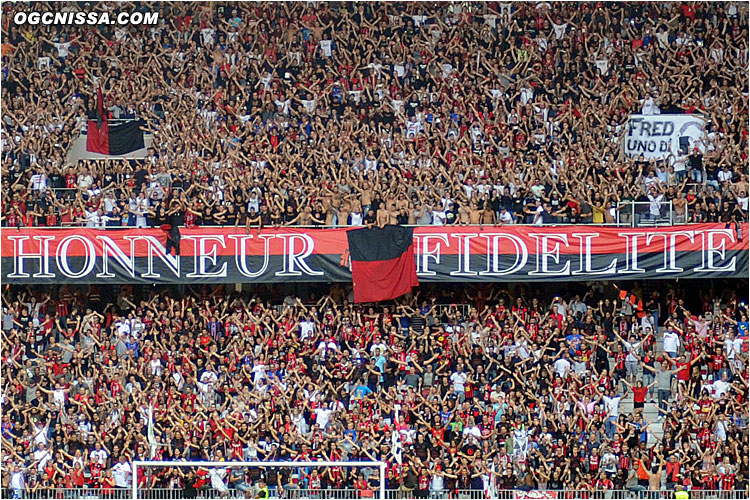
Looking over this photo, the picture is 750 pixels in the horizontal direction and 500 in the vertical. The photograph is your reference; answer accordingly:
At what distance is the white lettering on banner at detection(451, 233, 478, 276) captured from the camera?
1919 cm

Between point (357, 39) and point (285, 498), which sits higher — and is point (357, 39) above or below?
above

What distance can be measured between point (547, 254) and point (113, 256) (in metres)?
7.02

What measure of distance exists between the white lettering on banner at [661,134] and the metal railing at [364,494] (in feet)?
22.4

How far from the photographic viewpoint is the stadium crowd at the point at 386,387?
666 inches

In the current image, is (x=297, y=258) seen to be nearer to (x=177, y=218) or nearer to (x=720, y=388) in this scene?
(x=177, y=218)

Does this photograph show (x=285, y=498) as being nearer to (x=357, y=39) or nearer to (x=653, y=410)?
(x=653, y=410)

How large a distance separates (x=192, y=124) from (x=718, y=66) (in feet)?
32.3

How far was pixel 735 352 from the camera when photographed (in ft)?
61.0

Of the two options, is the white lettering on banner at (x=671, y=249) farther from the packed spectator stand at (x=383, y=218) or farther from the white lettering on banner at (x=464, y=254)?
the white lettering on banner at (x=464, y=254)

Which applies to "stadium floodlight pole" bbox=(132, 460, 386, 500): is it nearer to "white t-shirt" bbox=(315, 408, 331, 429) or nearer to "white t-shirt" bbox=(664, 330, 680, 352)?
"white t-shirt" bbox=(315, 408, 331, 429)

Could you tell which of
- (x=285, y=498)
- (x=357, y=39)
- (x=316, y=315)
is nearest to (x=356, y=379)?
(x=316, y=315)

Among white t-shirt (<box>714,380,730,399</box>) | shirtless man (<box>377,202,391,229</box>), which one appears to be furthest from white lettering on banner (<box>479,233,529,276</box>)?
white t-shirt (<box>714,380,730,399</box>)

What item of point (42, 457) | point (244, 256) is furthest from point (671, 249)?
point (42, 457)

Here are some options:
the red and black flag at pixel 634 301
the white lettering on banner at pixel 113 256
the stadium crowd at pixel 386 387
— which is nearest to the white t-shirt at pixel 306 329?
the stadium crowd at pixel 386 387
